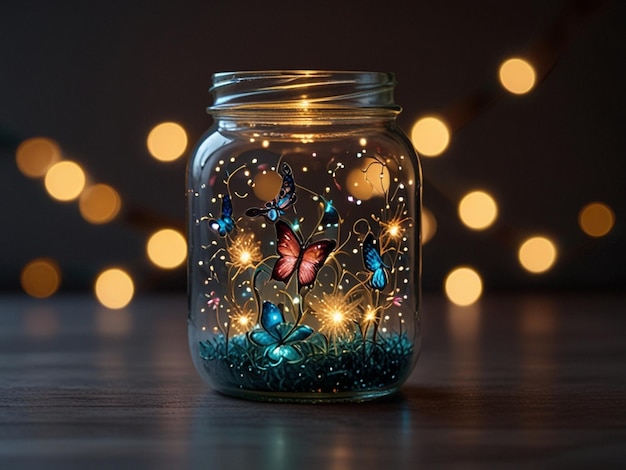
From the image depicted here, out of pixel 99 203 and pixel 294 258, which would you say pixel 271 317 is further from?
pixel 99 203

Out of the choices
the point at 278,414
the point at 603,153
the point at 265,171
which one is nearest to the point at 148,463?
the point at 278,414

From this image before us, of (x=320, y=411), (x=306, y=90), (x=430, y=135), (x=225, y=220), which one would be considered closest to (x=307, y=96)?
(x=306, y=90)

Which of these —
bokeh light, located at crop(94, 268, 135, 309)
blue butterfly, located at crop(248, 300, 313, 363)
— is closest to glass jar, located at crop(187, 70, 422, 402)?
blue butterfly, located at crop(248, 300, 313, 363)

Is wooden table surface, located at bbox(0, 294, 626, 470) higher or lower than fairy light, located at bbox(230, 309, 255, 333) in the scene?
lower

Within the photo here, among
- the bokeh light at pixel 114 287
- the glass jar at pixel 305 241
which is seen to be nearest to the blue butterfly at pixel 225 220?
the glass jar at pixel 305 241

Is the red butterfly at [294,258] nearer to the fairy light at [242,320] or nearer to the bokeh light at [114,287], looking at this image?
the fairy light at [242,320]

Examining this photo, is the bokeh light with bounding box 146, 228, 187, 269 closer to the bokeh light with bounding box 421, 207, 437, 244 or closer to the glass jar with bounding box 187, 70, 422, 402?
the bokeh light with bounding box 421, 207, 437, 244

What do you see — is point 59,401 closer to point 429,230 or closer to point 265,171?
point 265,171
